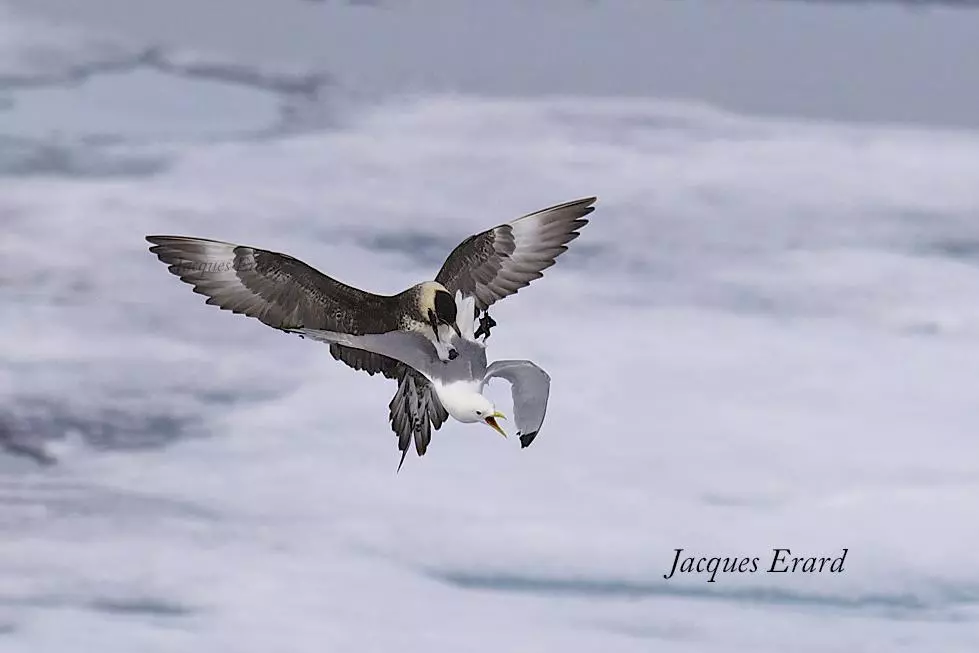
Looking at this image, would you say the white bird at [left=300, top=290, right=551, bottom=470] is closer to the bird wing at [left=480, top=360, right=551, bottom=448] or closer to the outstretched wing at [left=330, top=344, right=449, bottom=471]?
the bird wing at [left=480, top=360, right=551, bottom=448]

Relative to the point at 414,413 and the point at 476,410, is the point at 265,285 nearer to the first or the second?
the point at 414,413

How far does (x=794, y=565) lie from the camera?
8430 millimetres

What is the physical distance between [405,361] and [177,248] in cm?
161

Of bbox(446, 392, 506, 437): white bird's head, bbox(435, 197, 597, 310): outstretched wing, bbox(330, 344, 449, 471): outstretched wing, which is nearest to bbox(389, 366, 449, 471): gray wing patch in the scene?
bbox(330, 344, 449, 471): outstretched wing

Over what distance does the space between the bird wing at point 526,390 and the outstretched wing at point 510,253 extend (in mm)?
871

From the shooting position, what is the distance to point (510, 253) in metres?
6.98

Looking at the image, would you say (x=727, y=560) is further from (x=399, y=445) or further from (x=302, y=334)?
(x=302, y=334)

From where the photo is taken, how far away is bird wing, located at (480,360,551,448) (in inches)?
241

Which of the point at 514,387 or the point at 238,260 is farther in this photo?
the point at 238,260

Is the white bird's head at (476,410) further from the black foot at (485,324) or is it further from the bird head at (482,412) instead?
the black foot at (485,324)

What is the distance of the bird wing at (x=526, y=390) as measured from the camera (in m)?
6.12

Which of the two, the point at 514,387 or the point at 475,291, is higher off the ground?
the point at 475,291

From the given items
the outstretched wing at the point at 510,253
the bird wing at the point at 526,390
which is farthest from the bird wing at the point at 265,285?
the bird wing at the point at 526,390

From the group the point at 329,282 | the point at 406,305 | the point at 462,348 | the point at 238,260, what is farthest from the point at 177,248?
the point at 462,348
